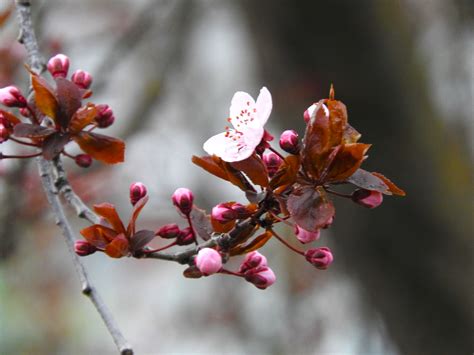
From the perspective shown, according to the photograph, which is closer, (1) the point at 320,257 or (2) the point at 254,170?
(2) the point at 254,170

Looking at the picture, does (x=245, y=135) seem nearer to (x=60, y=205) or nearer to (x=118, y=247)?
(x=118, y=247)

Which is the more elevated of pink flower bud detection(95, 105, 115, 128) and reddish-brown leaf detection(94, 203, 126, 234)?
pink flower bud detection(95, 105, 115, 128)

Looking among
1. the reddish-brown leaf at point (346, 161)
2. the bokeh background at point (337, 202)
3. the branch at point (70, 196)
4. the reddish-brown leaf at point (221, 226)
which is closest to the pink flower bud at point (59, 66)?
the branch at point (70, 196)

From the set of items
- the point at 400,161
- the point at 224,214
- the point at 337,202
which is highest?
the point at 224,214

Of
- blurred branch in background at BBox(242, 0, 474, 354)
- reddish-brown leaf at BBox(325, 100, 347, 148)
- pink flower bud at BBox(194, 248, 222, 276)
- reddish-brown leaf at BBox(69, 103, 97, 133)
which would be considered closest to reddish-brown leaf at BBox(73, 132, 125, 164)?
reddish-brown leaf at BBox(69, 103, 97, 133)

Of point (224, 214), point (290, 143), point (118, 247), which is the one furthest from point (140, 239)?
point (290, 143)

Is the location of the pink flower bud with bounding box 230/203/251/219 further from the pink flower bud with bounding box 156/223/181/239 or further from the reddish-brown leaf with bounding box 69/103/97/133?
the reddish-brown leaf with bounding box 69/103/97/133

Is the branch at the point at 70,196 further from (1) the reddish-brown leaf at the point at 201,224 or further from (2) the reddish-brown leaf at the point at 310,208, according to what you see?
(2) the reddish-brown leaf at the point at 310,208
